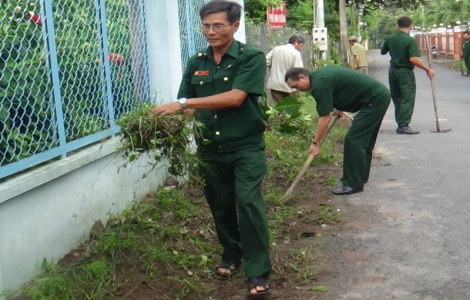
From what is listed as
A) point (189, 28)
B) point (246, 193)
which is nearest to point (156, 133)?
point (246, 193)

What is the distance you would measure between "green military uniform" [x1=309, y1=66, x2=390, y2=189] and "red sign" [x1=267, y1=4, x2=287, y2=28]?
9342 mm

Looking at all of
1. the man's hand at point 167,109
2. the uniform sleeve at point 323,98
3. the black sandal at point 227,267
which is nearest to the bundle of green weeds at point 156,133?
the man's hand at point 167,109

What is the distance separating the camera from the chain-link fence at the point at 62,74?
13.9 feet

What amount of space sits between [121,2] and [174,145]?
8.44ft

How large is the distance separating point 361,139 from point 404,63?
12.7 ft

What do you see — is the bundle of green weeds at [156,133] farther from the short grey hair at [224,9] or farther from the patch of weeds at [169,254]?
the patch of weeds at [169,254]

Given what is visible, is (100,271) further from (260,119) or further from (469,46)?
(469,46)

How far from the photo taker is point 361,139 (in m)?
7.27

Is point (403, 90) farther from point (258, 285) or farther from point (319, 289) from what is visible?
point (258, 285)

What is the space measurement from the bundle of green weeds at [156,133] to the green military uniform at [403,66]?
7070 mm

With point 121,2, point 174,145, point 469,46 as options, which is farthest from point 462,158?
point 469,46

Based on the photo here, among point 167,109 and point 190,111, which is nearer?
point 167,109

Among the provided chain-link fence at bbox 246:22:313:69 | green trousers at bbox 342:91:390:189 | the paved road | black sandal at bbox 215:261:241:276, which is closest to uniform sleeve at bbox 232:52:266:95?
black sandal at bbox 215:261:241:276

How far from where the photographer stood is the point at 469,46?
23.8m
